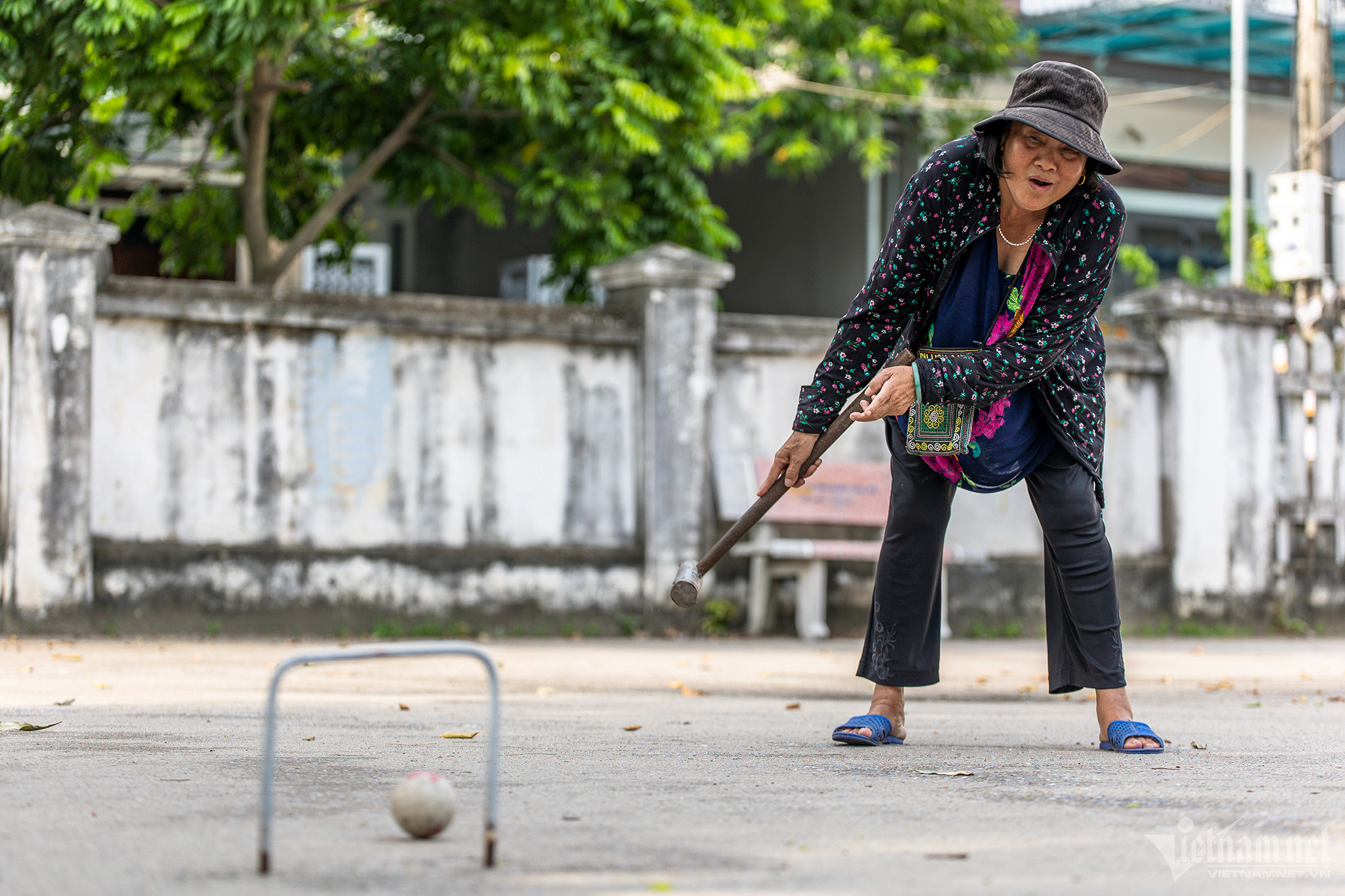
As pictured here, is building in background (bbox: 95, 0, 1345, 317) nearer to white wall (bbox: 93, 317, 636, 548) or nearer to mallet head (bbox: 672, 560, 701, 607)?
white wall (bbox: 93, 317, 636, 548)

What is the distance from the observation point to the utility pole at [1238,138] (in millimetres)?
14125

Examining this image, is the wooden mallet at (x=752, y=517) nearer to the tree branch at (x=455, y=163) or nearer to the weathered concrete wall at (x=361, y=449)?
the weathered concrete wall at (x=361, y=449)

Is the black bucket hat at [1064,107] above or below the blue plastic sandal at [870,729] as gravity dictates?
above

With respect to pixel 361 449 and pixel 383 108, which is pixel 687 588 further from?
pixel 383 108

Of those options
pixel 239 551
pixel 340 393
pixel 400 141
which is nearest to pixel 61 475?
pixel 239 551

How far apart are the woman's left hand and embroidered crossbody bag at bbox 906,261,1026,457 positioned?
7 cm

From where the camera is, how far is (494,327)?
7840 millimetres

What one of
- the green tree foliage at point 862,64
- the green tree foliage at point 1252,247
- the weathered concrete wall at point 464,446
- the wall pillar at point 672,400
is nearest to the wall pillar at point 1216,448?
the weathered concrete wall at point 464,446

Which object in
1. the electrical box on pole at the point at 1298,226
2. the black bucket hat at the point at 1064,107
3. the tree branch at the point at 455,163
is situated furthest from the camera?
the electrical box on pole at the point at 1298,226

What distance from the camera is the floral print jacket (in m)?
3.62

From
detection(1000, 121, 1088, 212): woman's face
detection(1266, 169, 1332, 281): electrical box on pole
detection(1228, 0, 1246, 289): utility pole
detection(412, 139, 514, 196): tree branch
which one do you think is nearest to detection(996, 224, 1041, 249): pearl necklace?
detection(1000, 121, 1088, 212): woman's face

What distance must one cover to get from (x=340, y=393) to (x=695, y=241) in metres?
3.45

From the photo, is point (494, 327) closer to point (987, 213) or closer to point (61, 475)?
point (61, 475)

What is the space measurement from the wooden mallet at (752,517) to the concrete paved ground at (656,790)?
434 mm
